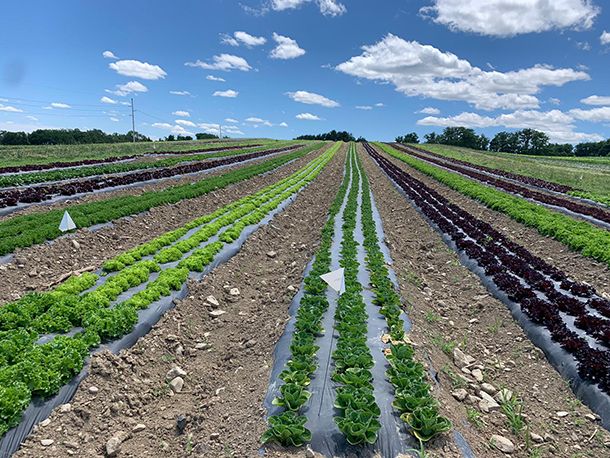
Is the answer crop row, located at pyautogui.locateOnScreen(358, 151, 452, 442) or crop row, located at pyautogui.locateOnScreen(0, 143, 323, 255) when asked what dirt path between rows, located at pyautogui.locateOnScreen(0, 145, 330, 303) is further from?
crop row, located at pyautogui.locateOnScreen(358, 151, 452, 442)

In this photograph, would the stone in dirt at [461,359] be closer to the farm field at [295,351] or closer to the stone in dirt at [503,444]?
the farm field at [295,351]

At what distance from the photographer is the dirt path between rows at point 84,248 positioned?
26.1 feet

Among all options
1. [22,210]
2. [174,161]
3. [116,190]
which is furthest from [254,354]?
[174,161]

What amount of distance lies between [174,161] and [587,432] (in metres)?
29.9

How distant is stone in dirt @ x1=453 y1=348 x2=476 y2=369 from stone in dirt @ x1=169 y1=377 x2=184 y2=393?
4869 mm

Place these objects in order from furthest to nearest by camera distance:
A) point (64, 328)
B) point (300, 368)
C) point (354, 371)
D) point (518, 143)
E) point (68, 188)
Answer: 1. point (518, 143)
2. point (68, 188)
3. point (64, 328)
4. point (300, 368)
5. point (354, 371)

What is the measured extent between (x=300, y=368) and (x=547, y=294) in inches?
250

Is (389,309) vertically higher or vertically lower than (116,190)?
lower

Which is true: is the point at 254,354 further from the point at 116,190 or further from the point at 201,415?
the point at 116,190

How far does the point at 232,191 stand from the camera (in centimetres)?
2033

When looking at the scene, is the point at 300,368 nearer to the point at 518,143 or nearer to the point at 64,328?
the point at 64,328

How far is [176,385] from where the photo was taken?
5.52 metres

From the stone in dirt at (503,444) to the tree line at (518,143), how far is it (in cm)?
11392

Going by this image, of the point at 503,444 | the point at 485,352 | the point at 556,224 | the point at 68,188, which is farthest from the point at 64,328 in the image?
the point at 556,224
